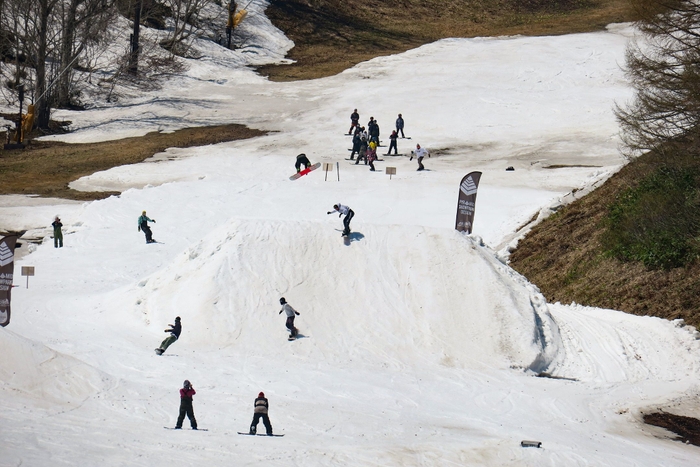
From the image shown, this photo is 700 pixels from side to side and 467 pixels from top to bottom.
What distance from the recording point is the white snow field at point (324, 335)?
51.8 feet

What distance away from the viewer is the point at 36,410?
15961 millimetres

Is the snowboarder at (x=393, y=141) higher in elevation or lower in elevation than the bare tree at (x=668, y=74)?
lower

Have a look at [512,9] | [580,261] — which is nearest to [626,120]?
[580,261]

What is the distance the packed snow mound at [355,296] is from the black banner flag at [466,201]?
4179 millimetres

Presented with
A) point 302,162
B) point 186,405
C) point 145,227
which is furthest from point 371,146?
point 186,405

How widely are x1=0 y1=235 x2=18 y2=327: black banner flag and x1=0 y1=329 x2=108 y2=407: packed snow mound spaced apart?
5166mm

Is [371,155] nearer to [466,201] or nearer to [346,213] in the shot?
[466,201]

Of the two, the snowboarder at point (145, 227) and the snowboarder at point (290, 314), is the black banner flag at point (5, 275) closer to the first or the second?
the snowboarder at point (290, 314)

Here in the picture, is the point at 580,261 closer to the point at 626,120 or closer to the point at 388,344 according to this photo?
the point at 626,120

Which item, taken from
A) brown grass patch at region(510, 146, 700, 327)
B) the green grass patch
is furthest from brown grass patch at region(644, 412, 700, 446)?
the green grass patch

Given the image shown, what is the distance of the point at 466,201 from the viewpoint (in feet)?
96.1

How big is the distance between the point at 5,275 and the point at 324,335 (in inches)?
321

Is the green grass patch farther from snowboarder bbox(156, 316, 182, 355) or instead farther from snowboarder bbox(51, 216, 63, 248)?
snowboarder bbox(51, 216, 63, 248)

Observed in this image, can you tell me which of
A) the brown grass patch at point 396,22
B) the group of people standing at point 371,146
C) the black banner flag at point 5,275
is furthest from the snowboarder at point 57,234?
the brown grass patch at point 396,22
